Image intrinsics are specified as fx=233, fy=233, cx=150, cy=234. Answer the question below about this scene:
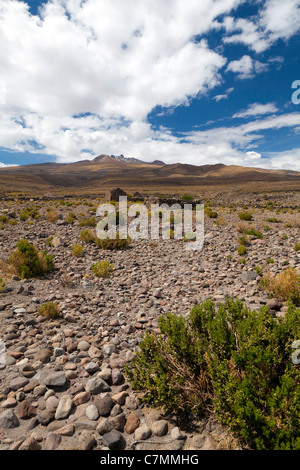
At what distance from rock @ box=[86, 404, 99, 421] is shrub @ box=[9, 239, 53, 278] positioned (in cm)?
545

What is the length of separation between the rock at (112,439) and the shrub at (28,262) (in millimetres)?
5912

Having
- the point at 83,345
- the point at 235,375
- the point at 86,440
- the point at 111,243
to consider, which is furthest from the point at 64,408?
the point at 111,243

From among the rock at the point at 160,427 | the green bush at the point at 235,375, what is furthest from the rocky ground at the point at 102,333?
the green bush at the point at 235,375

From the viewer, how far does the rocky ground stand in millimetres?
2594

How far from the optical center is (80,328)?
4.79m

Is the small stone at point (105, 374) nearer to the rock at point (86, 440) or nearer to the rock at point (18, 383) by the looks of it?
the rock at point (86, 440)

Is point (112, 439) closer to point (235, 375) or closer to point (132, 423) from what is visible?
point (132, 423)

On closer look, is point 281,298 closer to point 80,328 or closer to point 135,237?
point 80,328

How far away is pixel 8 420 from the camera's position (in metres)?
2.71

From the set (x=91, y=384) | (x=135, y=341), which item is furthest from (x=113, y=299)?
(x=91, y=384)

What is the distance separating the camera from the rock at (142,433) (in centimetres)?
255

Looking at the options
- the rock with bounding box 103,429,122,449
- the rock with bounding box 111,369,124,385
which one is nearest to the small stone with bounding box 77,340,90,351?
the rock with bounding box 111,369,124,385

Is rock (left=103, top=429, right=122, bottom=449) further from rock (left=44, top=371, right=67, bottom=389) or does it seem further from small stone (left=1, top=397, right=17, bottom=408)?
small stone (left=1, top=397, right=17, bottom=408)

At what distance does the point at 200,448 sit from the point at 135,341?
7.05ft
